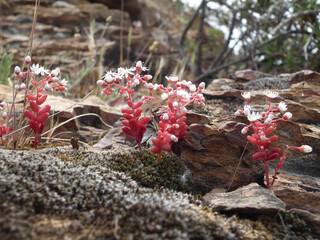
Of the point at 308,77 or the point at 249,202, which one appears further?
the point at 308,77

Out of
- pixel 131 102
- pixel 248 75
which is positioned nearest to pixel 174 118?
pixel 131 102

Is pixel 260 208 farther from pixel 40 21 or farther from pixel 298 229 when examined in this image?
pixel 40 21

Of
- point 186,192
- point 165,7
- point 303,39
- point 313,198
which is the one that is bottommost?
point 186,192

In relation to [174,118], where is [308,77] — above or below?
above

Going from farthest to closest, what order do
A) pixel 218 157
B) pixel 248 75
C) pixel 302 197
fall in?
1. pixel 248 75
2. pixel 218 157
3. pixel 302 197

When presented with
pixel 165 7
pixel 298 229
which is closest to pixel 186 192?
pixel 298 229

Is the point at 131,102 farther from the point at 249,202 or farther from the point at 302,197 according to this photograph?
the point at 302,197

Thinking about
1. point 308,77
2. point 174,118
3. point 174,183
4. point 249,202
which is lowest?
point 174,183

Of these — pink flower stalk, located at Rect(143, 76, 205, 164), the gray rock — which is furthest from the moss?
the gray rock
